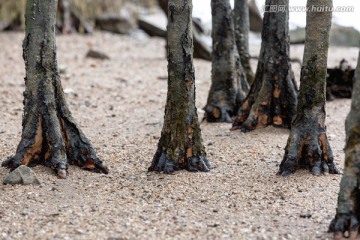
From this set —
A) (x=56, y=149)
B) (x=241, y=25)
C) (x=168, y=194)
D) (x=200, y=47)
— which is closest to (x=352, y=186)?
(x=168, y=194)

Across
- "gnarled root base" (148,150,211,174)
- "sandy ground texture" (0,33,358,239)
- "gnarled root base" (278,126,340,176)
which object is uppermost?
"gnarled root base" (278,126,340,176)

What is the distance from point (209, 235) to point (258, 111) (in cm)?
292

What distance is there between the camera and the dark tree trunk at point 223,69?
782 cm

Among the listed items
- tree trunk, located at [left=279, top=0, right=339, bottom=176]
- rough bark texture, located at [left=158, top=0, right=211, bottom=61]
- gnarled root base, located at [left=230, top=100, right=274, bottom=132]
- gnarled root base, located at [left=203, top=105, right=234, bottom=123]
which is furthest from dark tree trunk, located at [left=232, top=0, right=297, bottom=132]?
rough bark texture, located at [left=158, top=0, right=211, bottom=61]

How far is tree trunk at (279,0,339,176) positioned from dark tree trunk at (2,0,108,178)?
194 centimetres

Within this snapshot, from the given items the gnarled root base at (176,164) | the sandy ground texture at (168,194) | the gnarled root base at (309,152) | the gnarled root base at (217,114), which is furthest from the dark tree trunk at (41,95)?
the gnarled root base at (217,114)

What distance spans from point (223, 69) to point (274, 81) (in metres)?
0.88

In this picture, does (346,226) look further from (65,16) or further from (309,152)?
(65,16)

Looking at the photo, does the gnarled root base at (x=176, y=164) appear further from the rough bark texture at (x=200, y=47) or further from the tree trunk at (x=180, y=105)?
the rough bark texture at (x=200, y=47)

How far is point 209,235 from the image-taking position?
4.54m

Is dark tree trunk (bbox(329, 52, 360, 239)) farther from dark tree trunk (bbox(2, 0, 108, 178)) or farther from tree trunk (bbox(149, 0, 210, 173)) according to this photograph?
dark tree trunk (bbox(2, 0, 108, 178))

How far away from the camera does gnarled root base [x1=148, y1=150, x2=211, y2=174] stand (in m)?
5.82

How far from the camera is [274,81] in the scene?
717 centimetres

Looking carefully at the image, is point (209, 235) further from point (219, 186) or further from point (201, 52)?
point (201, 52)
